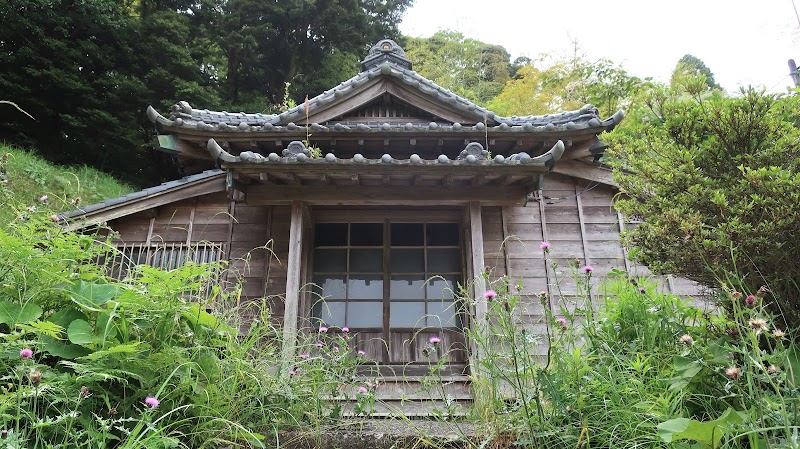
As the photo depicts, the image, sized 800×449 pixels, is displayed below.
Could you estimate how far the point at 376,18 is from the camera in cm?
1895

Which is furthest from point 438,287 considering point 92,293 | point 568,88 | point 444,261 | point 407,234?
point 568,88

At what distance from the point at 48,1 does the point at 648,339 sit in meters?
16.9

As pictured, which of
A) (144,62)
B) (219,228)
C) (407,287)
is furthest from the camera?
(144,62)

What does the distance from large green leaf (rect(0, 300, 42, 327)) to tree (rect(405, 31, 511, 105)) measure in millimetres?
19144

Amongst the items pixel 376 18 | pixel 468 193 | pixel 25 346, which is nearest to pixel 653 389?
pixel 25 346

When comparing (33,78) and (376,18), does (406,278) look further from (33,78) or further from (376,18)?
(376,18)

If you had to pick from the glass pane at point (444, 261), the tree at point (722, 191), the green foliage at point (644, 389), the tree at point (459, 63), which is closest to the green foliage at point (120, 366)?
the green foliage at point (644, 389)

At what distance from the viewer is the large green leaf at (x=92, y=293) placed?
240 cm

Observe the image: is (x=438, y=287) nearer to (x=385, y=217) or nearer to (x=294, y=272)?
(x=385, y=217)

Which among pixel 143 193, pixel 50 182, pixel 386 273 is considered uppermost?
pixel 50 182

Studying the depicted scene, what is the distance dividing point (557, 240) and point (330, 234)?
9.57 ft

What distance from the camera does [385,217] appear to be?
257 inches

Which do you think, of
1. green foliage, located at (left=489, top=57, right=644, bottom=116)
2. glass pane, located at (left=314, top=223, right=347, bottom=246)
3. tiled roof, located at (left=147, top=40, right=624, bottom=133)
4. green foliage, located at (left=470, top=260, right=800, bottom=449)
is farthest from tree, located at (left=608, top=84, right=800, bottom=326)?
green foliage, located at (left=489, top=57, right=644, bottom=116)

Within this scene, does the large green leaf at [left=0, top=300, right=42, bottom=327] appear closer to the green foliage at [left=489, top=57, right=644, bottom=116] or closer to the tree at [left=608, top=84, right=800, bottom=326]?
the tree at [left=608, top=84, right=800, bottom=326]
